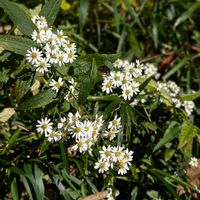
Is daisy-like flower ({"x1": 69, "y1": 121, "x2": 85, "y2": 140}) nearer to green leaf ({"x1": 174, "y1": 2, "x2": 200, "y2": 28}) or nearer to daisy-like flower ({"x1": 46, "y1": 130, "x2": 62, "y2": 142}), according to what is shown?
daisy-like flower ({"x1": 46, "y1": 130, "x2": 62, "y2": 142})

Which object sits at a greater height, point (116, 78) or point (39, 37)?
point (39, 37)

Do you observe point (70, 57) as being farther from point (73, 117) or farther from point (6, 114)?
point (6, 114)

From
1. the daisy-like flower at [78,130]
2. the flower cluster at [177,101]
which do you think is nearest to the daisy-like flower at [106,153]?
the daisy-like flower at [78,130]

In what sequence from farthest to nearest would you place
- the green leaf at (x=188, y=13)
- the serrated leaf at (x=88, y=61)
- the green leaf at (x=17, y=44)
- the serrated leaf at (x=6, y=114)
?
the green leaf at (x=188, y=13)
the serrated leaf at (x=6, y=114)
the serrated leaf at (x=88, y=61)
the green leaf at (x=17, y=44)

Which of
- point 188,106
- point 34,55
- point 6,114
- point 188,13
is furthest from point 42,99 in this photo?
point 188,13

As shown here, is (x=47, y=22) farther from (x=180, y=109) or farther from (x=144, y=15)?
(x=144, y=15)

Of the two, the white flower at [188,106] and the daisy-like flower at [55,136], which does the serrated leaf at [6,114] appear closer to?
the daisy-like flower at [55,136]
